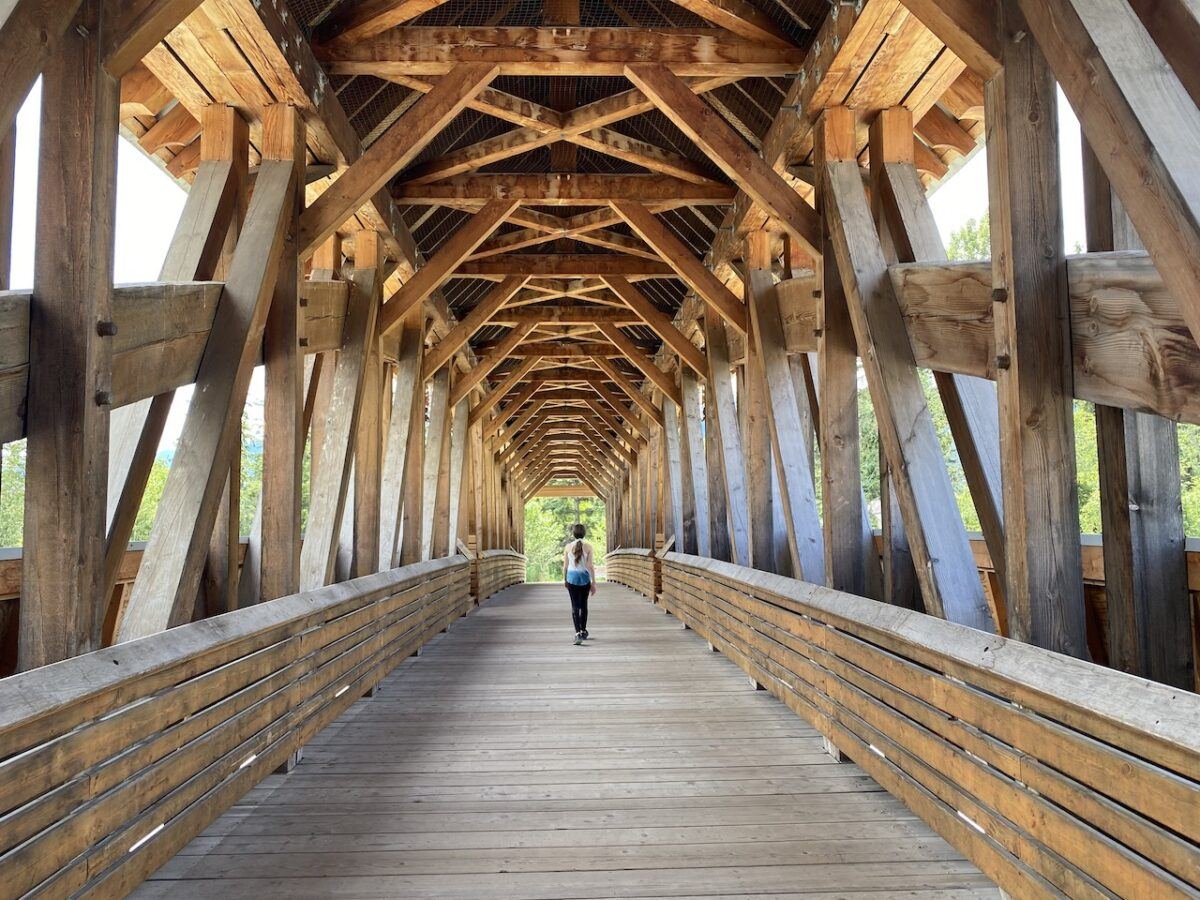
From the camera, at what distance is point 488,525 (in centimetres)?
1639

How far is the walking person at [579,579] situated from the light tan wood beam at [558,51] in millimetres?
4229

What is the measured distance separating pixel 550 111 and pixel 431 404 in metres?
4.87

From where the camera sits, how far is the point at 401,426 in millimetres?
7484

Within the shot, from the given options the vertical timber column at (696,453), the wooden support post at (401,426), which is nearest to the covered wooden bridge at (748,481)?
the wooden support post at (401,426)

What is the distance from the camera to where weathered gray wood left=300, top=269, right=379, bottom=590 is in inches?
192

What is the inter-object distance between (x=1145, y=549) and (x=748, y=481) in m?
4.29

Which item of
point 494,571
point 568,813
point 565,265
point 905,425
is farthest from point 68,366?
point 494,571

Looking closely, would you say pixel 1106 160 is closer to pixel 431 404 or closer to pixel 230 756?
pixel 230 756

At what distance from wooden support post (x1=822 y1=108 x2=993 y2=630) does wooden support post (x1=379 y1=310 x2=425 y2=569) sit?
424cm

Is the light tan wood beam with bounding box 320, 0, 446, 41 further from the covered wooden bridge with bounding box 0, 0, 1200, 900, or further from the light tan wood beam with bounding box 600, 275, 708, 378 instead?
the light tan wood beam with bounding box 600, 275, 708, 378

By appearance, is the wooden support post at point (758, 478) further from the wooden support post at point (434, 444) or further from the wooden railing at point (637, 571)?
the wooden railing at point (637, 571)

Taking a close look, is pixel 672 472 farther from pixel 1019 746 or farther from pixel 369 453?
pixel 1019 746

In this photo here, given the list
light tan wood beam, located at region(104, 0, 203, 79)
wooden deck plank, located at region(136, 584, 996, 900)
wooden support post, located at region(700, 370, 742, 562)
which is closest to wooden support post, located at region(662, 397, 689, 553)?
wooden support post, located at region(700, 370, 742, 562)

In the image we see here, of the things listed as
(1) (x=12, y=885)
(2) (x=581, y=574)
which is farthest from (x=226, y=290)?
(2) (x=581, y=574)
